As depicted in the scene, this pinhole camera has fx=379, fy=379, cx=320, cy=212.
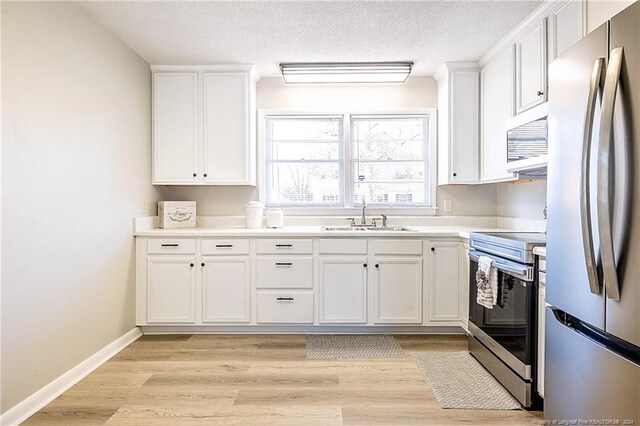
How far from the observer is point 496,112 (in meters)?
3.10

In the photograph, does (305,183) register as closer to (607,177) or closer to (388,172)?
(388,172)

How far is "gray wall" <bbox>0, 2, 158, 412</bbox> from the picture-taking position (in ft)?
6.37

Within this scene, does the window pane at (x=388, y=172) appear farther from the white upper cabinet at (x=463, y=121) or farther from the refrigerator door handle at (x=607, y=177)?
the refrigerator door handle at (x=607, y=177)

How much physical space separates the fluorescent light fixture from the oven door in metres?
1.79

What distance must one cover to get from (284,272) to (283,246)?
22 cm

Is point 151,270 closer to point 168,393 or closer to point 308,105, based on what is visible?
point 168,393

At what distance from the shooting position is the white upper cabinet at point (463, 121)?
134 inches

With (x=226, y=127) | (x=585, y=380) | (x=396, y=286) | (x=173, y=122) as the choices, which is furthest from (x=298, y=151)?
(x=585, y=380)

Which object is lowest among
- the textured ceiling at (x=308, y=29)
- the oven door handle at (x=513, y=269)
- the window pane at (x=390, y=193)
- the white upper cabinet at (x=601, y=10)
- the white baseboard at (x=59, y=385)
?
the white baseboard at (x=59, y=385)

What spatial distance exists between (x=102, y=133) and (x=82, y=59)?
0.49 m

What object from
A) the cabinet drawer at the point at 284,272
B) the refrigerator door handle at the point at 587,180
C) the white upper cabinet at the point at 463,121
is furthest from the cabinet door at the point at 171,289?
the refrigerator door handle at the point at 587,180

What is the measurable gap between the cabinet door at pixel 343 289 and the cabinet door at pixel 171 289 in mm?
1115

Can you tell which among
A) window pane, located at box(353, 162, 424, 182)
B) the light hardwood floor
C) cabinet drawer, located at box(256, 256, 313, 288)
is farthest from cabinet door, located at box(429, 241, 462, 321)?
cabinet drawer, located at box(256, 256, 313, 288)

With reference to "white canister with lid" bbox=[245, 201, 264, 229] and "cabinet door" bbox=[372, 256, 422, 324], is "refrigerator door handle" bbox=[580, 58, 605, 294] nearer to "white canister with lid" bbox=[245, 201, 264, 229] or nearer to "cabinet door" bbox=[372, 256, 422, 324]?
"cabinet door" bbox=[372, 256, 422, 324]
